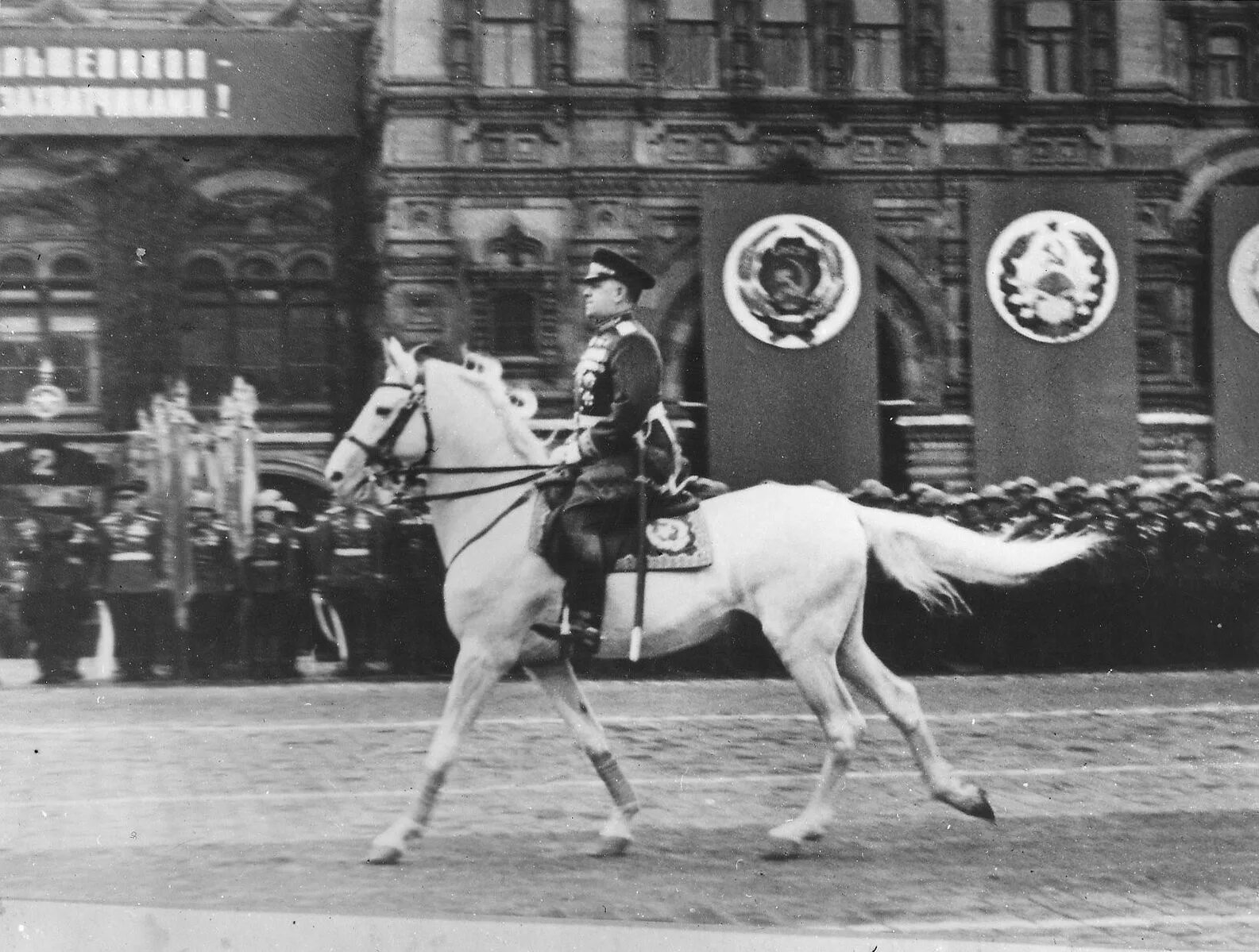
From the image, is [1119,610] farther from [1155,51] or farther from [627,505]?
[627,505]

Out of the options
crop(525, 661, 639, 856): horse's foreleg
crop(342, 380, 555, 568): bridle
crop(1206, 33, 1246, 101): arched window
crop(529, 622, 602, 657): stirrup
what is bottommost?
crop(525, 661, 639, 856): horse's foreleg

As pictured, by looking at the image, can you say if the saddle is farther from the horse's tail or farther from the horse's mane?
the horse's tail

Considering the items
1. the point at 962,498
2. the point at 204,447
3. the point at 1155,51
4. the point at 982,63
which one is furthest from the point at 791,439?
the point at 204,447

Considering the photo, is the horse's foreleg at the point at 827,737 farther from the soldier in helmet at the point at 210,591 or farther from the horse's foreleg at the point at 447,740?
the soldier in helmet at the point at 210,591

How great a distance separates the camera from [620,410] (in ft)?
23.7

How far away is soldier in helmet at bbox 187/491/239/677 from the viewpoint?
10.7m

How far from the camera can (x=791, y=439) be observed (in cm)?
971

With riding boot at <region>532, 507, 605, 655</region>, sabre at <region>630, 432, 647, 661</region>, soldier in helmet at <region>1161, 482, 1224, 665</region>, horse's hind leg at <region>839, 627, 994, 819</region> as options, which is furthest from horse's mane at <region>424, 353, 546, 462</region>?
soldier in helmet at <region>1161, 482, 1224, 665</region>

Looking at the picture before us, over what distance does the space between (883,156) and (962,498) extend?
217 centimetres

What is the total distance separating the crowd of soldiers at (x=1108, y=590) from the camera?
9.52m

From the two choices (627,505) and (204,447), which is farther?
(204,447)

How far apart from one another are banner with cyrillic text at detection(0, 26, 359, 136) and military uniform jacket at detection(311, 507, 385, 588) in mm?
2941

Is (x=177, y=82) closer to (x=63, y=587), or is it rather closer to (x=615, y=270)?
(x=615, y=270)

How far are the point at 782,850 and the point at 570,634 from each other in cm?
140
